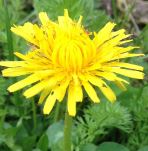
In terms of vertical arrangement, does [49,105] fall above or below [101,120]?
above

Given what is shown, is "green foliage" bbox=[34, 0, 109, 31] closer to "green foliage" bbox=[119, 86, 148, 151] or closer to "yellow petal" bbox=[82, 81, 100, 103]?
"green foliage" bbox=[119, 86, 148, 151]

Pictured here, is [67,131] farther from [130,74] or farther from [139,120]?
[139,120]

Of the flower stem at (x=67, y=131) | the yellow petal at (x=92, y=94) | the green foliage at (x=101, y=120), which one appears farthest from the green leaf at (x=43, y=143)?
the yellow petal at (x=92, y=94)

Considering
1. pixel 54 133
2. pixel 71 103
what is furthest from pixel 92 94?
pixel 54 133

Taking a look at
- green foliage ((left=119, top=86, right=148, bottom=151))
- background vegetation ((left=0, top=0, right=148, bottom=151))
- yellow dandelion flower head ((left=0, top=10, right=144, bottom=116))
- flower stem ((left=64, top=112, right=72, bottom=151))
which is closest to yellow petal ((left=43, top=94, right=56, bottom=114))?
yellow dandelion flower head ((left=0, top=10, right=144, bottom=116))

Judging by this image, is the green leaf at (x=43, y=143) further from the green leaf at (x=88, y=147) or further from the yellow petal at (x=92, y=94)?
the yellow petal at (x=92, y=94)

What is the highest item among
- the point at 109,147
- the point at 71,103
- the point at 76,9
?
the point at 76,9

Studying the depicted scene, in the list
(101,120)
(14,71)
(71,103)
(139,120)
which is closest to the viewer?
(71,103)

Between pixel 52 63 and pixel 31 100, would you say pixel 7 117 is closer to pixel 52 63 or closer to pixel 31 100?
pixel 31 100
